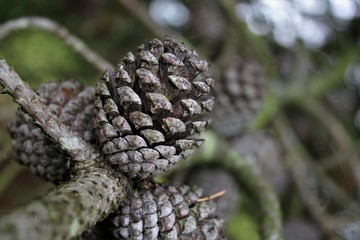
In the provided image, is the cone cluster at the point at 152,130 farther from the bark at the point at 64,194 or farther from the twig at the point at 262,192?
the twig at the point at 262,192

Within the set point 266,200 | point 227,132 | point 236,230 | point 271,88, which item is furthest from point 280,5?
point 266,200

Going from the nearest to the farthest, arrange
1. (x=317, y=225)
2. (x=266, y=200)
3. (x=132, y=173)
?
(x=132, y=173), (x=266, y=200), (x=317, y=225)

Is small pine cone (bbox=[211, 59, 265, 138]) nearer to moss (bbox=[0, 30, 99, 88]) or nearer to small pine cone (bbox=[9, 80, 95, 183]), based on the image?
moss (bbox=[0, 30, 99, 88])

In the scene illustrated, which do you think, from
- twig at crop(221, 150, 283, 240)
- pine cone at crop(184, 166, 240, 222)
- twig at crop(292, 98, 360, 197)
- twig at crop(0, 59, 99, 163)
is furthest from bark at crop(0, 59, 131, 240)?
twig at crop(292, 98, 360, 197)

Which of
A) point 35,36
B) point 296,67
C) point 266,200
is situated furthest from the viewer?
point 296,67

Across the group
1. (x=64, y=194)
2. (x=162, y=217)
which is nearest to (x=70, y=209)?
(x=64, y=194)

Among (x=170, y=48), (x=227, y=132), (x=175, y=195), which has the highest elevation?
(x=227, y=132)

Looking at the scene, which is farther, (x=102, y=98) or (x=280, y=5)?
(x=280, y=5)

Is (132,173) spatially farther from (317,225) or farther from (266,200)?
(317,225)
